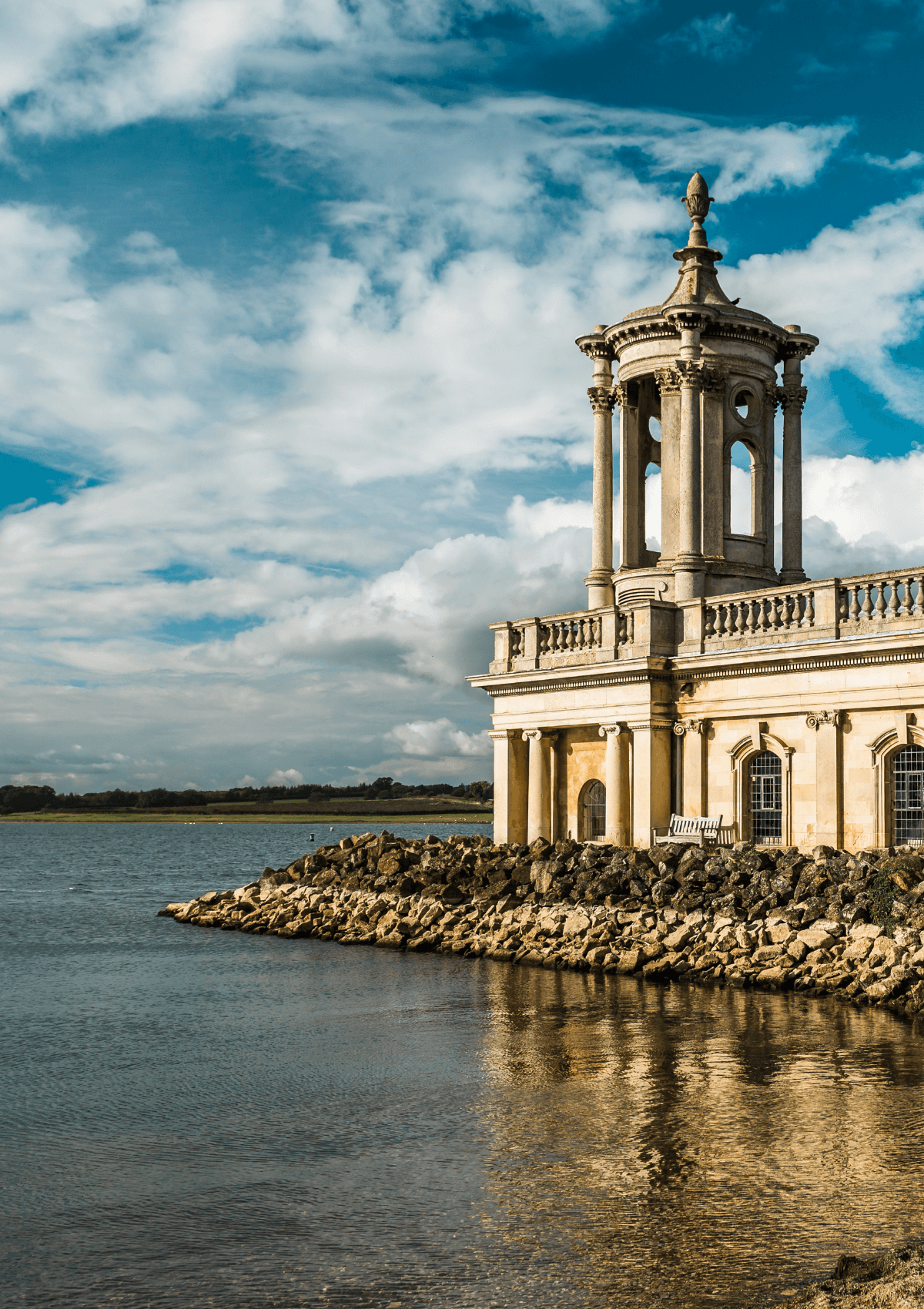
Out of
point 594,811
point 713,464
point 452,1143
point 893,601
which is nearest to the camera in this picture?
point 452,1143

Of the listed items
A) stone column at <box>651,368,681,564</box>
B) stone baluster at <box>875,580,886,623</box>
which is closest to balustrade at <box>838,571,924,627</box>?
stone baluster at <box>875,580,886,623</box>

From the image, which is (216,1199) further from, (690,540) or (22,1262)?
(690,540)

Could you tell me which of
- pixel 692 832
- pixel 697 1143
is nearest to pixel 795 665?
pixel 692 832

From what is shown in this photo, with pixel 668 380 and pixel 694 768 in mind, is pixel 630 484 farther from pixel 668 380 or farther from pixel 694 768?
pixel 694 768

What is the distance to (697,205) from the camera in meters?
37.8

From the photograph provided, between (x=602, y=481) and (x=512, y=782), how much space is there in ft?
28.9

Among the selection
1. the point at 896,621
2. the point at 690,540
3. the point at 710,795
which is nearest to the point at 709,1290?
the point at 896,621

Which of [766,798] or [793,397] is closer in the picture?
[766,798]

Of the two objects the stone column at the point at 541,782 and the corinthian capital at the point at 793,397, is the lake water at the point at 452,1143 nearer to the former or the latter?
the stone column at the point at 541,782

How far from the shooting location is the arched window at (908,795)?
27.7 metres

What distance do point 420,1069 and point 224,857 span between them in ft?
342

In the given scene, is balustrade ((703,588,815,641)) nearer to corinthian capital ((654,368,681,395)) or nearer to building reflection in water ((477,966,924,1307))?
corinthian capital ((654,368,681,395))

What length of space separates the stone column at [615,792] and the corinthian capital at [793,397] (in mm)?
10913

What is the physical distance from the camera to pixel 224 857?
121062 millimetres
